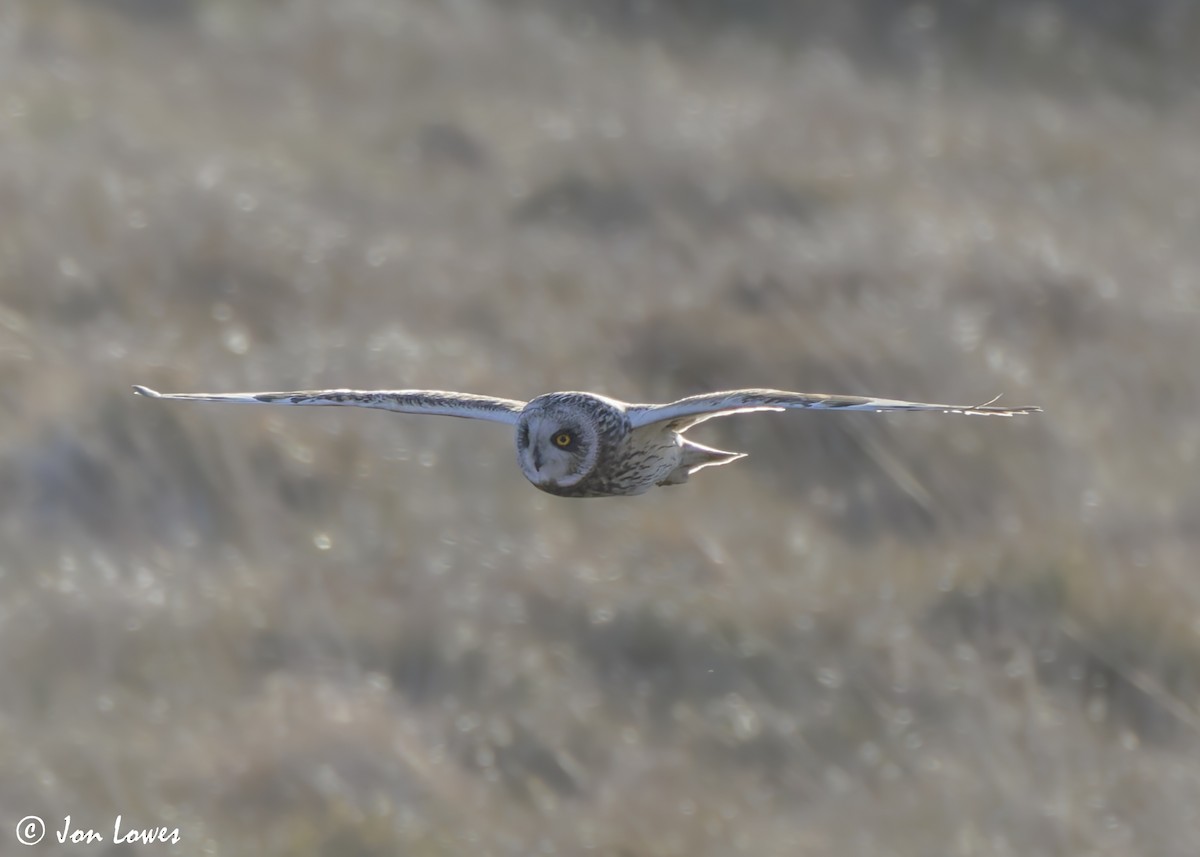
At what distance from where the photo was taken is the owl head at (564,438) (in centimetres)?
728

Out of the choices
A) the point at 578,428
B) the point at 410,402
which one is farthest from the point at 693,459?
the point at 410,402

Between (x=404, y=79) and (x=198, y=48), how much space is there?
2015 mm

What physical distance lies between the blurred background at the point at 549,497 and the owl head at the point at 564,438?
425 centimetres

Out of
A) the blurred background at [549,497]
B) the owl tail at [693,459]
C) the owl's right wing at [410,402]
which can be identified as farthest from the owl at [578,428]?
the blurred background at [549,497]

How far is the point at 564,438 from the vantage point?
7.29 metres

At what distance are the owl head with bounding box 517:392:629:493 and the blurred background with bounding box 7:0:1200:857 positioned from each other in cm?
425

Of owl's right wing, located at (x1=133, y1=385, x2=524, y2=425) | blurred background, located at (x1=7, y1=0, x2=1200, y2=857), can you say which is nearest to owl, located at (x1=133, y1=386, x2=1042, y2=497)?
owl's right wing, located at (x1=133, y1=385, x2=524, y2=425)

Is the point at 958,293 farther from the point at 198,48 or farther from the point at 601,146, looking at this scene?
the point at 198,48

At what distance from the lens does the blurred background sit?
11305mm

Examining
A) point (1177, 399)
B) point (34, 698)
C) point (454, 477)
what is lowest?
point (34, 698)

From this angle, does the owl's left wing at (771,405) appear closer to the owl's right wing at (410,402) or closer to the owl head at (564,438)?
the owl head at (564,438)

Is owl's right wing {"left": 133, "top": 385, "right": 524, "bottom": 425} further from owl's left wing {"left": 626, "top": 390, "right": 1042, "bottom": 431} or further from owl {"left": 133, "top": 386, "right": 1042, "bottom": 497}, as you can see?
owl's left wing {"left": 626, "top": 390, "right": 1042, "bottom": 431}

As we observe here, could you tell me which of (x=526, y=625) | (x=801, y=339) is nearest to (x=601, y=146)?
(x=801, y=339)

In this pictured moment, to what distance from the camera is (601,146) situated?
16.7 meters
